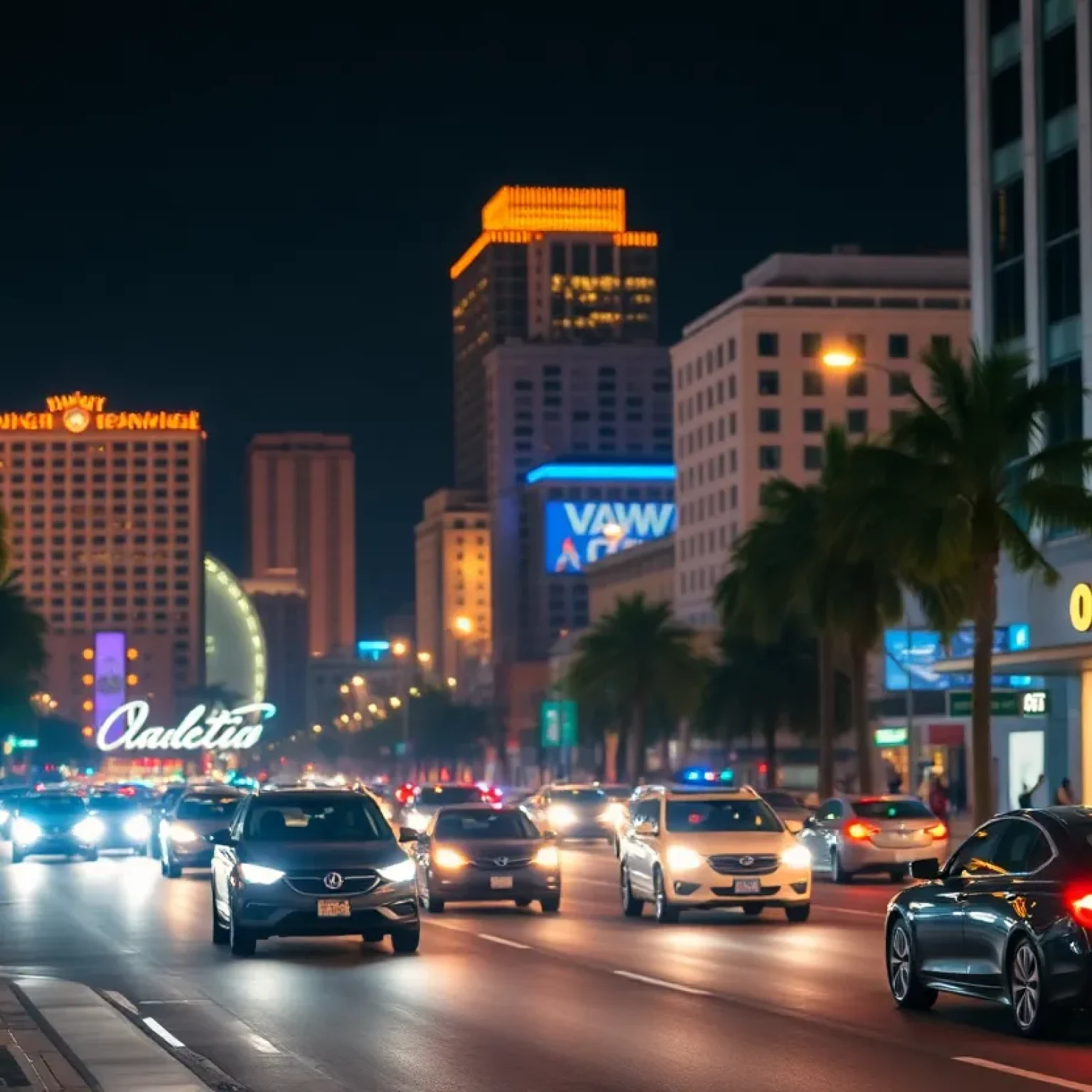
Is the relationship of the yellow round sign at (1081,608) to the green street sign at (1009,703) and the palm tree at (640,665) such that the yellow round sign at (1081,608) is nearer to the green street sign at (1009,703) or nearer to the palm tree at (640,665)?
the green street sign at (1009,703)

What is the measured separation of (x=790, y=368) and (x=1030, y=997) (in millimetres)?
137071

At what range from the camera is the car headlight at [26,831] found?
5275cm

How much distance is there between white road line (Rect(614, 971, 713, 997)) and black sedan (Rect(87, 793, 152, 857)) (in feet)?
121

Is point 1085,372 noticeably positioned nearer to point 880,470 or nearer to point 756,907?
point 880,470

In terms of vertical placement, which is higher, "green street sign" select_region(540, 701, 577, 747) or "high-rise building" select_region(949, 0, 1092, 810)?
"high-rise building" select_region(949, 0, 1092, 810)

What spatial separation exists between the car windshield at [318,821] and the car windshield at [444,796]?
2922 centimetres

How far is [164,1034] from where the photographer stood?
1714cm

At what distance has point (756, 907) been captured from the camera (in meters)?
29.9

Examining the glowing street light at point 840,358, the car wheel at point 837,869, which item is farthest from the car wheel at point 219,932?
the glowing street light at point 840,358

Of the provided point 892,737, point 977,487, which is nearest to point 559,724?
point 892,737

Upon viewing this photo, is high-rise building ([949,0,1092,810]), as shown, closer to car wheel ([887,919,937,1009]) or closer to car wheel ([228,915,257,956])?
car wheel ([228,915,257,956])

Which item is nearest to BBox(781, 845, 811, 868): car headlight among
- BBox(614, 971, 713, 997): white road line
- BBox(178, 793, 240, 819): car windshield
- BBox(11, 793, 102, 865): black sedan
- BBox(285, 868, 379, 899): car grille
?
BBox(285, 868, 379, 899): car grille

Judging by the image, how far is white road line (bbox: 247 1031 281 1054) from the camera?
16.2m

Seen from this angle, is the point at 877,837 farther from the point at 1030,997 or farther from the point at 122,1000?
the point at 1030,997
